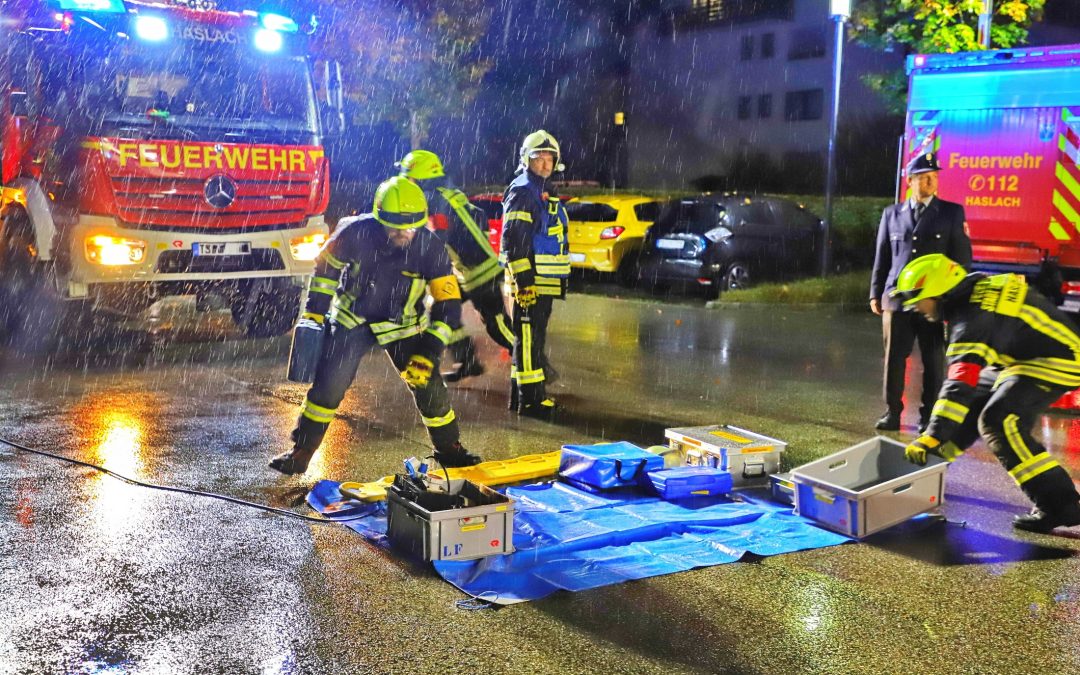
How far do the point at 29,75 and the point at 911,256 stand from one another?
25.0 ft

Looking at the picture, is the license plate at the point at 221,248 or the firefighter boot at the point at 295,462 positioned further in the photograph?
the license plate at the point at 221,248

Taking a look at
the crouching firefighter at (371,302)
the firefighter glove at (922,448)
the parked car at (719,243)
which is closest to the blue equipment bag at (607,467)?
the crouching firefighter at (371,302)

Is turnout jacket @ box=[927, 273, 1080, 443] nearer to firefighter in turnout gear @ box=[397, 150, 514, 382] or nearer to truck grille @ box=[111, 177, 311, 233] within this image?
firefighter in turnout gear @ box=[397, 150, 514, 382]

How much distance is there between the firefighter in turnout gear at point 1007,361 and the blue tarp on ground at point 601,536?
84cm

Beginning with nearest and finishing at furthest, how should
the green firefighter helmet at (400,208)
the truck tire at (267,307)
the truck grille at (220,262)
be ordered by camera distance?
the green firefighter helmet at (400,208) → the truck grille at (220,262) → the truck tire at (267,307)

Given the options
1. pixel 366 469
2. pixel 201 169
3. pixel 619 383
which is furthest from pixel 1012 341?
pixel 201 169

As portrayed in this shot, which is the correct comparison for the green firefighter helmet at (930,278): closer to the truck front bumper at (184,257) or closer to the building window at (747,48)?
the truck front bumper at (184,257)

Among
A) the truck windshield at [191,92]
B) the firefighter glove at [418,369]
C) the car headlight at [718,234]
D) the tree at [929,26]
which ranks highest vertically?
the tree at [929,26]

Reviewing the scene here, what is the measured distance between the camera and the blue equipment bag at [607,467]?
6059mm

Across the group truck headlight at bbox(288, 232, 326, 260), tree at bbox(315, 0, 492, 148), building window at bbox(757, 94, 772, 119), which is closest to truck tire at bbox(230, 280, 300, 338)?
truck headlight at bbox(288, 232, 326, 260)

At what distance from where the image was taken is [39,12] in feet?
32.2

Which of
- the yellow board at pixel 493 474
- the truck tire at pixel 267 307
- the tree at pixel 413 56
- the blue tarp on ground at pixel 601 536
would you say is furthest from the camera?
the tree at pixel 413 56

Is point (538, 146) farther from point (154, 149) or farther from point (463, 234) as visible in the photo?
point (154, 149)

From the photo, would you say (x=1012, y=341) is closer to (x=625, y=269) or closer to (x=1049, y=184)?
(x=1049, y=184)
